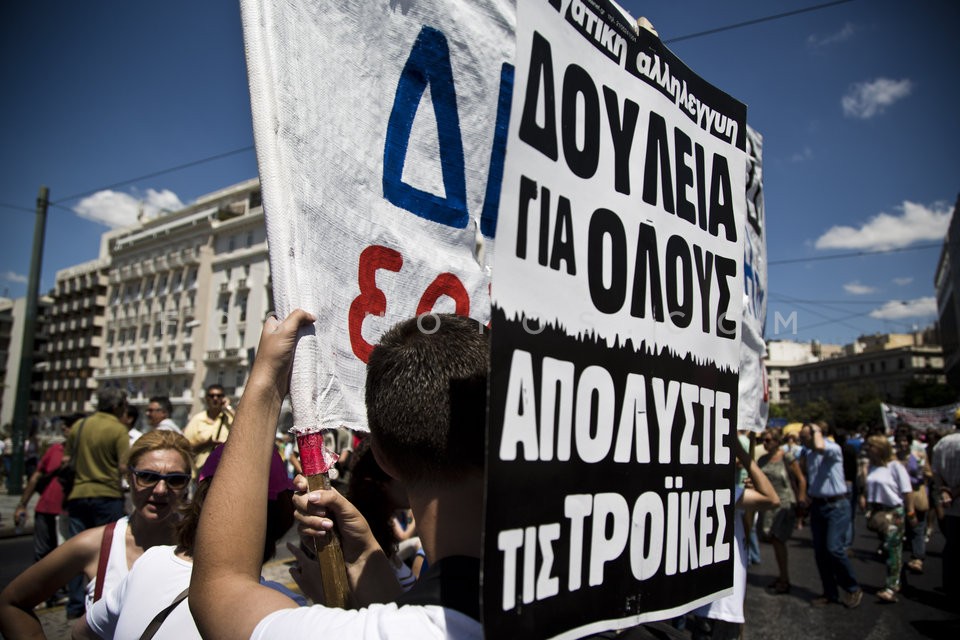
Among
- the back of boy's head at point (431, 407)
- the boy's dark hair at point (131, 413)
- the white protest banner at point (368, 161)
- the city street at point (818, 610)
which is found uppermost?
the white protest banner at point (368, 161)

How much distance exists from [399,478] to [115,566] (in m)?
1.81

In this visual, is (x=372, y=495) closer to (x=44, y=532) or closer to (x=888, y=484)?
(x=44, y=532)

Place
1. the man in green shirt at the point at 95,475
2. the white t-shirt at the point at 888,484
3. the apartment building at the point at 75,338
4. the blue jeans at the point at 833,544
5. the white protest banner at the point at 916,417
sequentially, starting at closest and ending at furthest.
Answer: the man in green shirt at the point at 95,475 < the blue jeans at the point at 833,544 < the white t-shirt at the point at 888,484 < the white protest banner at the point at 916,417 < the apartment building at the point at 75,338

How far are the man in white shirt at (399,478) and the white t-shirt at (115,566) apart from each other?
154 centimetres

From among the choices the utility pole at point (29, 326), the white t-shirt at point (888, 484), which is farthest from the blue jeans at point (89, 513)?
the utility pole at point (29, 326)

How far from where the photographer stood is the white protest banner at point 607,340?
94 centimetres

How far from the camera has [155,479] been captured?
255 cm

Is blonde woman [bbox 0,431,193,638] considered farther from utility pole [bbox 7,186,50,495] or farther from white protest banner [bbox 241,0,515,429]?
utility pole [bbox 7,186,50,495]

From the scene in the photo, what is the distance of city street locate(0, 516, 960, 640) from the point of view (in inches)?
220

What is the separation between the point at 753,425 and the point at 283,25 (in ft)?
8.97

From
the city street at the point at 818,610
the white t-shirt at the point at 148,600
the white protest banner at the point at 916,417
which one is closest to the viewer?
the white t-shirt at the point at 148,600

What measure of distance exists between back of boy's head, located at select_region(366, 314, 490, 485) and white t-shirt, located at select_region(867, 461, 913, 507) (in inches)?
327

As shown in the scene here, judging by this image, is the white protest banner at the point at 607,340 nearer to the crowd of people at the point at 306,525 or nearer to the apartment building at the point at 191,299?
the crowd of people at the point at 306,525

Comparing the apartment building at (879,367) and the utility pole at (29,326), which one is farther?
the apartment building at (879,367)
